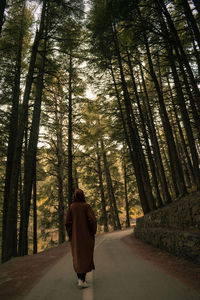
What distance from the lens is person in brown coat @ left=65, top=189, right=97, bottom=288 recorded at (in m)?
3.60

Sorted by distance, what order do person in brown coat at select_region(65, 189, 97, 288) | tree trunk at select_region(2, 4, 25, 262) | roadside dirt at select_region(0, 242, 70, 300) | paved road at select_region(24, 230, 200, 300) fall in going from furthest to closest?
tree trunk at select_region(2, 4, 25, 262), person in brown coat at select_region(65, 189, 97, 288), roadside dirt at select_region(0, 242, 70, 300), paved road at select_region(24, 230, 200, 300)

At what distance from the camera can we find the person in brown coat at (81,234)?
11.8ft

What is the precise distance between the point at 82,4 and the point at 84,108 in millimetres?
6857

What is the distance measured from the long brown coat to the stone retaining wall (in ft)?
8.95

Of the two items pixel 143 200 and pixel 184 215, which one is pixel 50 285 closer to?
pixel 184 215

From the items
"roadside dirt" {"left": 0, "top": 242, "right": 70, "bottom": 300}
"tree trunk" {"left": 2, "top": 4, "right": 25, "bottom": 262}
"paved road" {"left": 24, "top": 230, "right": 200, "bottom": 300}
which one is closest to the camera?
"paved road" {"left": 24, "top": 230, "right": 200, "bottom": 300}

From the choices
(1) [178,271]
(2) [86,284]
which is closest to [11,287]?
(2) [86,284]

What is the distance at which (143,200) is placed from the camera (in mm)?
11148

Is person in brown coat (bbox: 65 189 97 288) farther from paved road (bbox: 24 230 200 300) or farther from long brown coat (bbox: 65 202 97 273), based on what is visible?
paved road (bbox: 24 230 200 300)

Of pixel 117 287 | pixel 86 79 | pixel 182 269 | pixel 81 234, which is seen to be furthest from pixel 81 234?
pixel 86 79

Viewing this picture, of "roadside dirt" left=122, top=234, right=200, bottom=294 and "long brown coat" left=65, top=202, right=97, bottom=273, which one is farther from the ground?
"long brown coat" left=65, top=202, right=97, bottom=273

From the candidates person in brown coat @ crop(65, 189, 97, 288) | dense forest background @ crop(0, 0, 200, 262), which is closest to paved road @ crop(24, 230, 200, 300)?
person in brown coat @ crop(65, 189, 97, 288)

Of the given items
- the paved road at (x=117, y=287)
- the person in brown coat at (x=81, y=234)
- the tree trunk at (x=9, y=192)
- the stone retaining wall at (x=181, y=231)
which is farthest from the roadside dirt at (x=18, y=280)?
the stone retaining wall at (x=181, y=231)

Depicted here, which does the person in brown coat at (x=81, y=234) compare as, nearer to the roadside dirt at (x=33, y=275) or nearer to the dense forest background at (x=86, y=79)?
the roadside dirt at (x=33, y=275)
